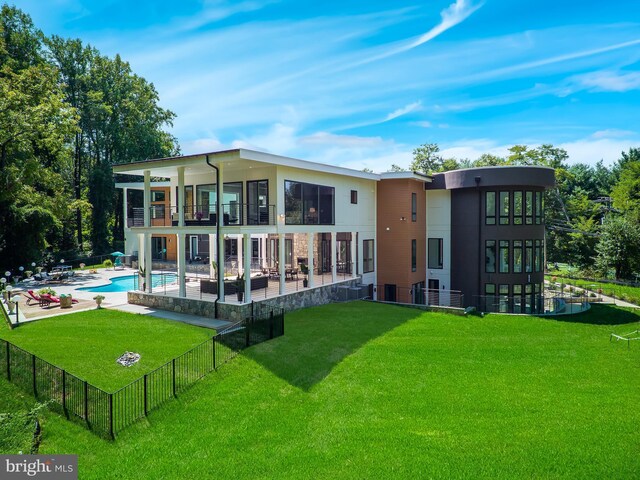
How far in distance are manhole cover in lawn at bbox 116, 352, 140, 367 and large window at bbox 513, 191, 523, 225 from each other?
20781mm

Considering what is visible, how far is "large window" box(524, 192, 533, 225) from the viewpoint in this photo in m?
24.8

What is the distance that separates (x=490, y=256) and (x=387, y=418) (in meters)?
17.8

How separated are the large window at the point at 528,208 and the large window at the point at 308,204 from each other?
11.2 m

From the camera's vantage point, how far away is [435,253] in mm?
27203

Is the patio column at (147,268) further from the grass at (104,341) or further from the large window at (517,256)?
the large window at (517,256)

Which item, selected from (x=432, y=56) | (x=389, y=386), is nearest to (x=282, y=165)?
(x=432, y=56)

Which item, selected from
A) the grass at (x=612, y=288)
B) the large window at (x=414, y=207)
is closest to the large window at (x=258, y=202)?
the large window at (x=414, y=207)

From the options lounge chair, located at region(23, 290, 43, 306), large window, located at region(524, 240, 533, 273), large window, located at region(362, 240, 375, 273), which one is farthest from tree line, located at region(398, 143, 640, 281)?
lounge chair, located at region(23, 290, 43, 306)

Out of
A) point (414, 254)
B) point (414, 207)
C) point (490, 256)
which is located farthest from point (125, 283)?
point (490, 256)

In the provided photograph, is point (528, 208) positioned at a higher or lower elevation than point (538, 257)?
higher

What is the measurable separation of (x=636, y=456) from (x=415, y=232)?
60.0ft

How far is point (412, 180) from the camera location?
1003 inches

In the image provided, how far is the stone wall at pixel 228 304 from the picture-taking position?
54.5ft

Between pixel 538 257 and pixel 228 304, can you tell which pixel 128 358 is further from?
pixel 538 257
